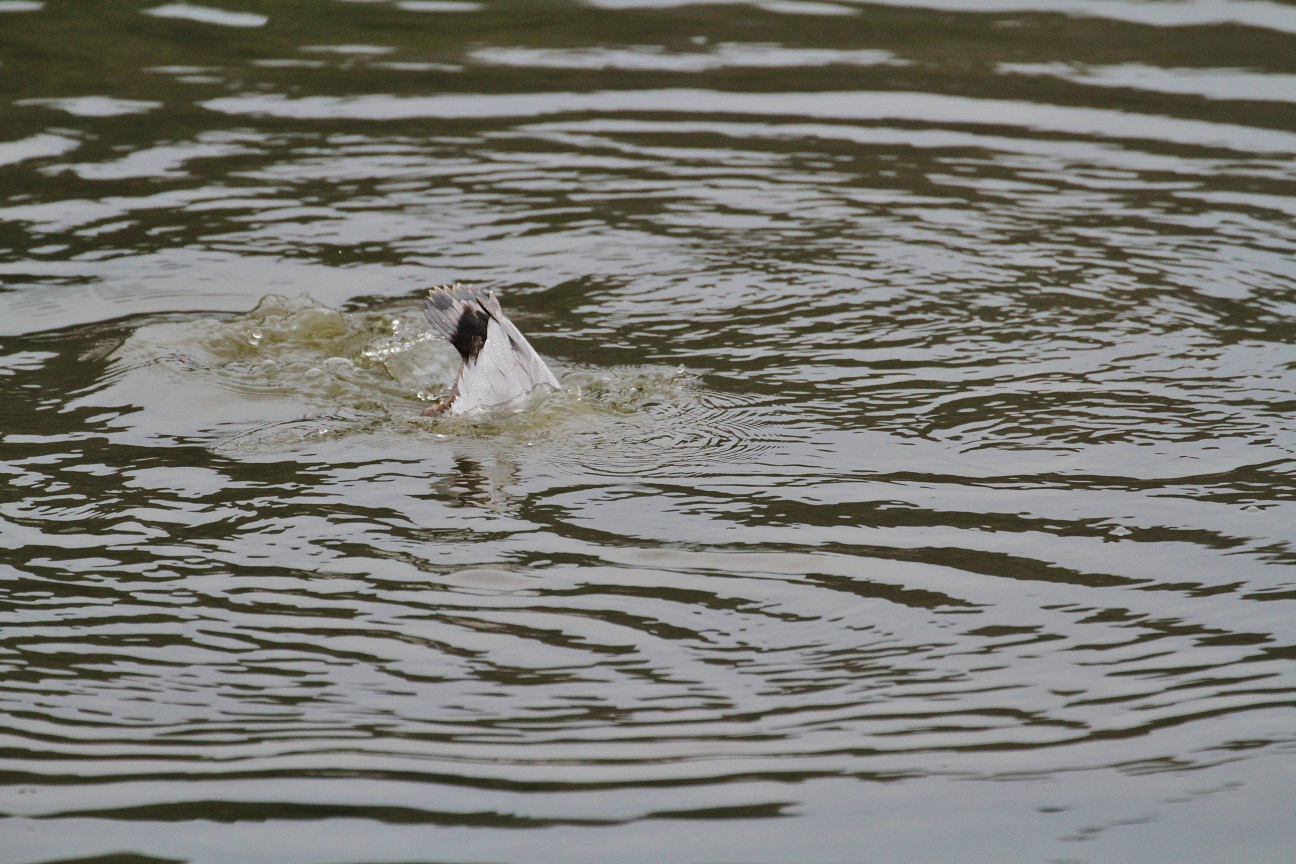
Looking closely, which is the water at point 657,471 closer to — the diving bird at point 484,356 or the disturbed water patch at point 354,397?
the disturbed water patch at point 354,397

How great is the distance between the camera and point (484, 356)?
18.4 ft

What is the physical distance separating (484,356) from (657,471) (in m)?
0.86

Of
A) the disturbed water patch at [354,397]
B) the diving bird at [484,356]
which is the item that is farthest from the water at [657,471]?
the diving bird at [484,356]

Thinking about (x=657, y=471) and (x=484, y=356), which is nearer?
(x=657, y=471)

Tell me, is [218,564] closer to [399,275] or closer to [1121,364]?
[399,275]

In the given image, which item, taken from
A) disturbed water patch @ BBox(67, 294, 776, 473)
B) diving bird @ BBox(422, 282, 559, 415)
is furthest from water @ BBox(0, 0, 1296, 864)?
diving bird @ BBox(422, 282, 559, 415)

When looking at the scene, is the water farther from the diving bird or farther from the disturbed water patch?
the diving bird

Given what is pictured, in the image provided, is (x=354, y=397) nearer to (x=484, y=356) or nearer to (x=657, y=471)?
(x=484, y=356)

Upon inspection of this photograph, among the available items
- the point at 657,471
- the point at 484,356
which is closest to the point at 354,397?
the point at 484,356

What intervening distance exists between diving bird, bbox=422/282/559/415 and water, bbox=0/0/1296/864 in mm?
124

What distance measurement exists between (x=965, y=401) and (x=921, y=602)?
153 centimetres

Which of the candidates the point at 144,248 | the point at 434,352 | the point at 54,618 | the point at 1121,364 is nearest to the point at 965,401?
the point at 1121,364

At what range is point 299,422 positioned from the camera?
5609 millimetres

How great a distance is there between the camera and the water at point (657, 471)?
358 centimetres
